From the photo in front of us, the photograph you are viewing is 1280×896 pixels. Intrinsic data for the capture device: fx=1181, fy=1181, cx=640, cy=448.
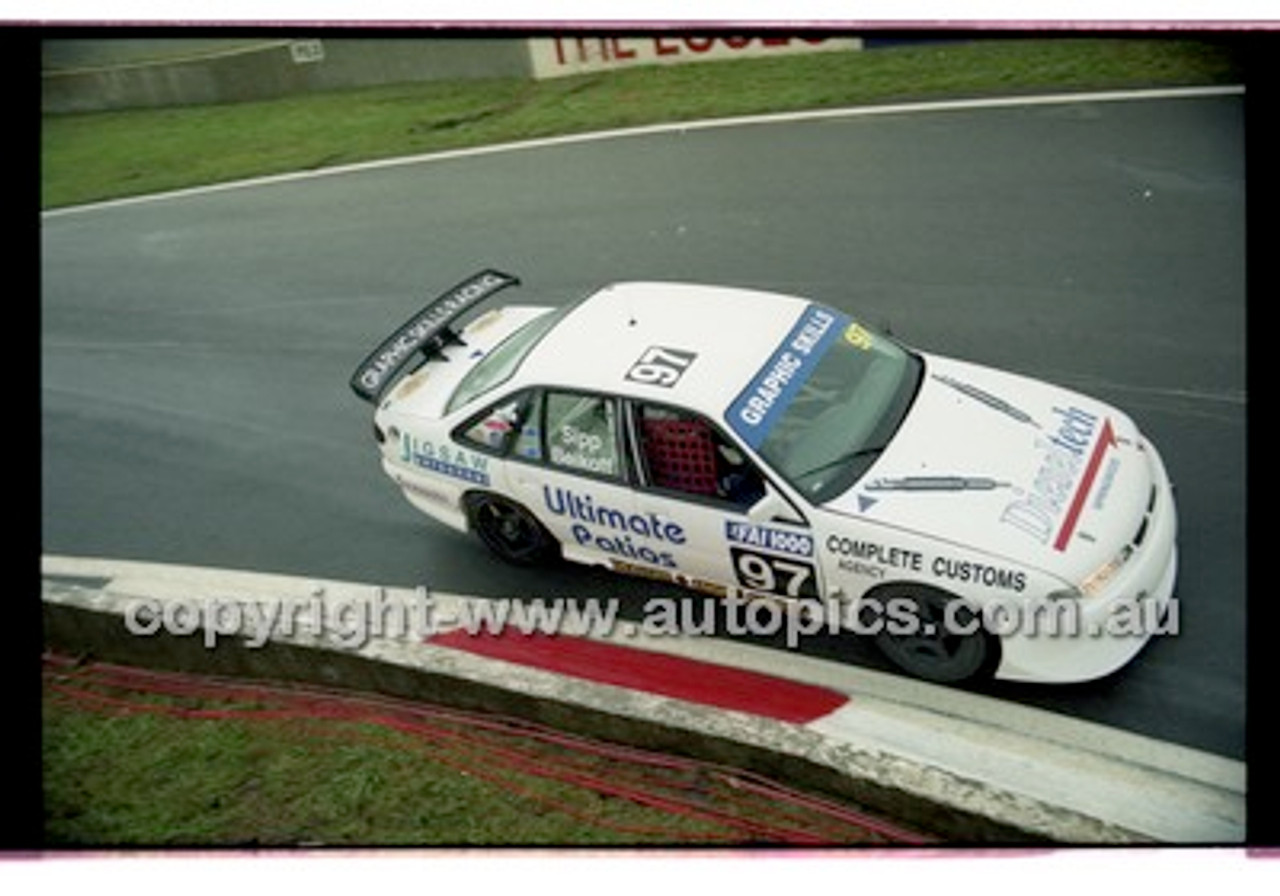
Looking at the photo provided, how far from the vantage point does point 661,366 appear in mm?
5535

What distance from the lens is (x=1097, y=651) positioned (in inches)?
196

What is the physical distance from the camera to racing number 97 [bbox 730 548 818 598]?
5211mm

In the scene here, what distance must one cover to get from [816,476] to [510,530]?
176 cm

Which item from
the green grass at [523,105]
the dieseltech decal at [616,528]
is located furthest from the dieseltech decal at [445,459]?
the green grass at [523,105]

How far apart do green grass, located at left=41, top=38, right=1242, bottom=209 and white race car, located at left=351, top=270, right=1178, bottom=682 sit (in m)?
4.27

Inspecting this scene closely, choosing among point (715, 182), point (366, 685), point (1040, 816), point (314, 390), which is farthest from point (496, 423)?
point (715, 182)

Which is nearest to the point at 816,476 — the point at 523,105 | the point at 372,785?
the point at 372,785

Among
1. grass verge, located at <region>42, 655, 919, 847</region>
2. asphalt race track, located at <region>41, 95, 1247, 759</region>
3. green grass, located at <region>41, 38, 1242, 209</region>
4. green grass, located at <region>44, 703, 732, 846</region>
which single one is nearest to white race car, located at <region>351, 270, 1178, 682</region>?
asphalt race track, located at <region>41, 95, 1247, 759</region>

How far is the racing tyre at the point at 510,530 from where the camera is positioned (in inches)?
235

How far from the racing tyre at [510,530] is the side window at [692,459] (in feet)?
2.83

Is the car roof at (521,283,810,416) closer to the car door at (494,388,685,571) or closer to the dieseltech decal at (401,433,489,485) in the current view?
the car door at (494,388,685,571)

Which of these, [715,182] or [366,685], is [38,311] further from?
[715,182]

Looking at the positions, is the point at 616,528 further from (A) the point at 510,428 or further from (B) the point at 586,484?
(A) the point at 510,428

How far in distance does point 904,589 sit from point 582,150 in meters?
6.73
